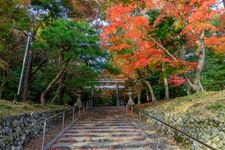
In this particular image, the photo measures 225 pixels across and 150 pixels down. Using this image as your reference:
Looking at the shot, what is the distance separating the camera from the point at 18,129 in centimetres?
751

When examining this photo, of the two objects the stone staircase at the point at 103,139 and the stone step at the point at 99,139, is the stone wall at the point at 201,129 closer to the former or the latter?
the stone staircase at the point at 103,139

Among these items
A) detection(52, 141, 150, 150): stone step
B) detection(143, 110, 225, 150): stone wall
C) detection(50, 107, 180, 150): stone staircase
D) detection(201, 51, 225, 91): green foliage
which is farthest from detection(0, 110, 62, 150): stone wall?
detection(201, 51, 225, 91): green foliage

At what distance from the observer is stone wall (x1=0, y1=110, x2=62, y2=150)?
6361 millimetres

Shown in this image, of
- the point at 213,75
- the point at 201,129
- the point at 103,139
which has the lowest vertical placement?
the point at 103,139

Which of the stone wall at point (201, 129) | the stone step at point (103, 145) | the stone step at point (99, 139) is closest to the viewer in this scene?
the stone wall at point (201, 129)

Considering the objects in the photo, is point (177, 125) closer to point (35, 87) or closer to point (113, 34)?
point (113, 34)

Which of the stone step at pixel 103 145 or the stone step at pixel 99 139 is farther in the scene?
the stone step at pixel 99 139

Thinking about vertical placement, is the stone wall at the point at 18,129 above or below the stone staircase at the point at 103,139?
above

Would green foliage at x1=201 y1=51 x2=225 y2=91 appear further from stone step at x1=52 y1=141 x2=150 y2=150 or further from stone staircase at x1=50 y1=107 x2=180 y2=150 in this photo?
stone step at x1=52 y1=141 x2=150 y2=150

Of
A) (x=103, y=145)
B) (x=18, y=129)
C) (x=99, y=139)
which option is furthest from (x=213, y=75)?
(x=18, y=129)

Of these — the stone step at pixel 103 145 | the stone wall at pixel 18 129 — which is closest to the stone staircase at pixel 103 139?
the stone step at pixel 103 145

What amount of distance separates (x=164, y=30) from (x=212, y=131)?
26.6 ft

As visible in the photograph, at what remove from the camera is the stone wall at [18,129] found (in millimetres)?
6361

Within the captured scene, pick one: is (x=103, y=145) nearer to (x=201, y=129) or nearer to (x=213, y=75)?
(x=201, y=129)
